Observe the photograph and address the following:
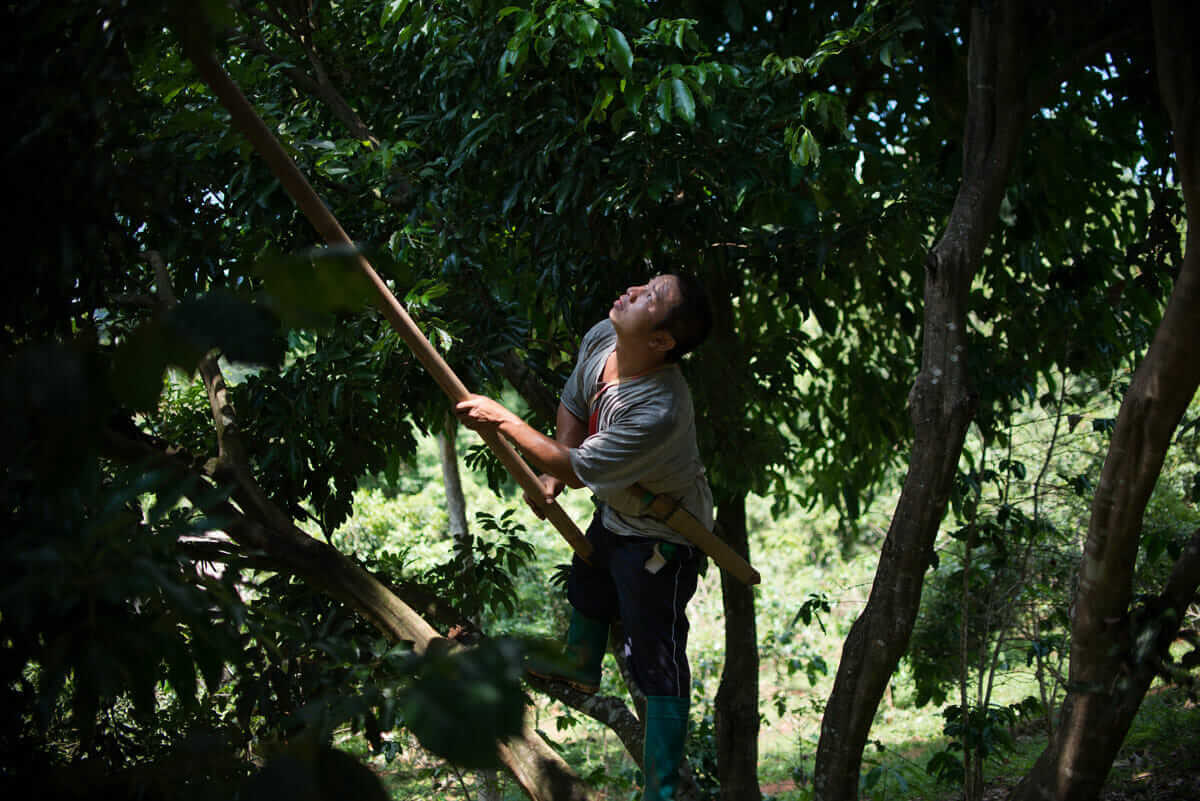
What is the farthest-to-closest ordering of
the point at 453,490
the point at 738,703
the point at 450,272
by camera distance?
the point at 453,490 → the point at 738,703 → the point at 450,272

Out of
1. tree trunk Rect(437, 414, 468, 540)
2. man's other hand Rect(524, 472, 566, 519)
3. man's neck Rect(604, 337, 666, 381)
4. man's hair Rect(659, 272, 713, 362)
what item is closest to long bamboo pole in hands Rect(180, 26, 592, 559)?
man's other hand Rect(524, 472, 566, 519)

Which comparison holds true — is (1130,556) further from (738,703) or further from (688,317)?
(738,703)

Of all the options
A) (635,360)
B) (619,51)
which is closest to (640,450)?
(635,360)

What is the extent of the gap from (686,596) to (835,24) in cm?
213

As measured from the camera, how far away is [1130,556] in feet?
5.49

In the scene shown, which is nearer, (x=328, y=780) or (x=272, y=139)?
(x=328, y=780)

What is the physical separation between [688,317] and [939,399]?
0.63 metres

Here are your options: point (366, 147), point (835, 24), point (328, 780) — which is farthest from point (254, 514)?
point (835, 24)

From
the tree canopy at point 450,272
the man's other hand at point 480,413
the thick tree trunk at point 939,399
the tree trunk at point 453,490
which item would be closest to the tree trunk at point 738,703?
the tree canopy at point 450,272

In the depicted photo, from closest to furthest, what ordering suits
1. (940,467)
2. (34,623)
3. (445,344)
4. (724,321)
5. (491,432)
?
(34,623)
(491,432)
(940,467)
(445,344)
(724,321)

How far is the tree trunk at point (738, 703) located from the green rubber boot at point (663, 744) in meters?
1.09

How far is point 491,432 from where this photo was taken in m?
2.16

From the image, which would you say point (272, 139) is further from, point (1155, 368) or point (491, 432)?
point (1155, 368)

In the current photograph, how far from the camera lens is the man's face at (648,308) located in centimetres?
231
